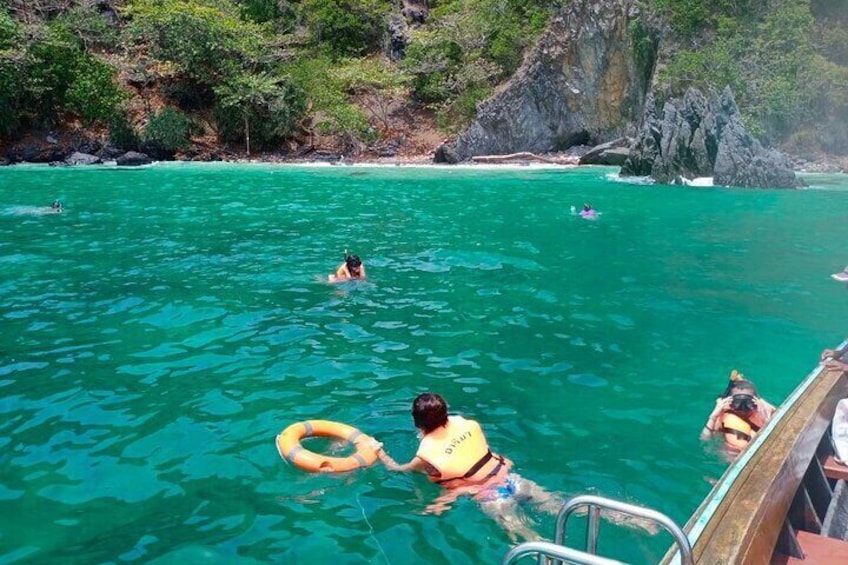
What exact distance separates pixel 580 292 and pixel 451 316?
2996 mm

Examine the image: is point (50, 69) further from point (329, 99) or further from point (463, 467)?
point (463, 467)

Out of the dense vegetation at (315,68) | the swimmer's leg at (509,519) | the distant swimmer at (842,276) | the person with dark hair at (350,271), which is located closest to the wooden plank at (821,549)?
the swimmer's leg at (509,519)

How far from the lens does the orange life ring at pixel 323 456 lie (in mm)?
6230

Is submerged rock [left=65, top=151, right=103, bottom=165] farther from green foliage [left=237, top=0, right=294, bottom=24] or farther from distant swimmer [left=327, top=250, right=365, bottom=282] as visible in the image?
distant swimmer [left=327, top=250, right=365, bottom=282]

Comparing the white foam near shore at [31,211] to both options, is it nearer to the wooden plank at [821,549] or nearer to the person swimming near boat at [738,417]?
the person swimming near boat at [738,417]

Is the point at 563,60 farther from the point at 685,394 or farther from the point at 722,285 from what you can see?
the point at 685,394

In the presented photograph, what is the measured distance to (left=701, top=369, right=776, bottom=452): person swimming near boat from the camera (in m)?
6.64

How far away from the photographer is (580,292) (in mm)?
12820

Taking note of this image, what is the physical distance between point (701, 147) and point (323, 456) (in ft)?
99.0

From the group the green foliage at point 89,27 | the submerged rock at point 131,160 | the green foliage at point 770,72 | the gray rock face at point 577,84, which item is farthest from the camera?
the green foliage at point 89,27

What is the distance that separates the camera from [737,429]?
22.0 ft

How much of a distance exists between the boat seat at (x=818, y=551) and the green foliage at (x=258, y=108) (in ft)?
140

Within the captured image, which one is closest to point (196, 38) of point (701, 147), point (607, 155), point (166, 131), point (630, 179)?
point (166, 131)

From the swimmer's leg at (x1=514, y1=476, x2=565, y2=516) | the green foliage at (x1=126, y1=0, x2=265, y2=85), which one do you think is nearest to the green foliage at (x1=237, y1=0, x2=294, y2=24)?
the green foliage at (x1=126, y1=0, x2=265, y2=85)
